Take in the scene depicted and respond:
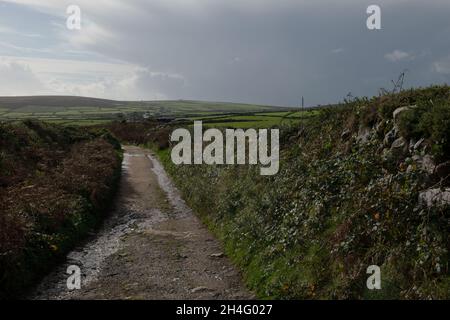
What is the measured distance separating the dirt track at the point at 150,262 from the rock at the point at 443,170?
5.65 m

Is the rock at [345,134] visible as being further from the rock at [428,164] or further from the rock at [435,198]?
the rock at [435,198]

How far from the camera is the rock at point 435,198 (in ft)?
29.1

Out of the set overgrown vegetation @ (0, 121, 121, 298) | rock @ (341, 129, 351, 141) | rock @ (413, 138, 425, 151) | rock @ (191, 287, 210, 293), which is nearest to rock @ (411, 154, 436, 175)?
rock @ (413, 138, 425, 151)

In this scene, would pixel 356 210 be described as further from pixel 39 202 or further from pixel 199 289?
pixel 39 202

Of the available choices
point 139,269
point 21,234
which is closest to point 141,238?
point 139,269

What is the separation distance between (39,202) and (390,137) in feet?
42.4

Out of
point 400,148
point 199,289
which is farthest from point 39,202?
point 400,148

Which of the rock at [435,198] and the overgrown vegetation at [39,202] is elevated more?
the rock at [435,198]

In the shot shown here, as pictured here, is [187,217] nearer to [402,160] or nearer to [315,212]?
[315,212]

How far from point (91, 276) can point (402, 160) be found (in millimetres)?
9550

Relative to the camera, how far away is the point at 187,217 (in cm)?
1986

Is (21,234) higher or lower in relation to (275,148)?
lower

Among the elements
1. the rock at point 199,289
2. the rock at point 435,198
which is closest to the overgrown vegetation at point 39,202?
the rock at point 199,289

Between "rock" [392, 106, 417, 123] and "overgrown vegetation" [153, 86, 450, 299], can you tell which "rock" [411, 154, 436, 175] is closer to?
"overgrown vegetation" [153, 86, 450, 299]
